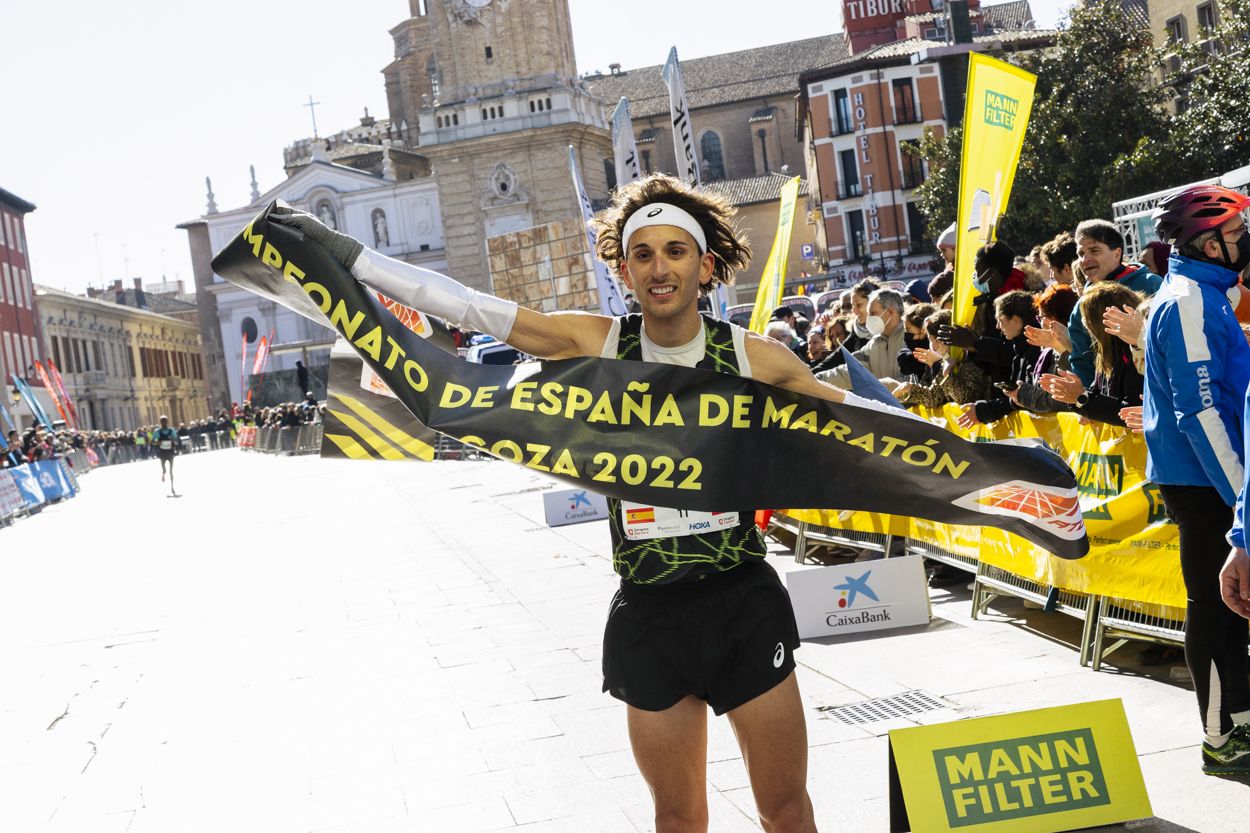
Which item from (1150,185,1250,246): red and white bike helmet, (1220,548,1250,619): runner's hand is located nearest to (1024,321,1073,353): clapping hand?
(1150,185,1250,246): red and white bike helmet

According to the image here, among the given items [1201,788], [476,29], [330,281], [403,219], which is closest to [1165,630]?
[1201,788]

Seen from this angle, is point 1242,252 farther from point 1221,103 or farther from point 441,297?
point 1221,103

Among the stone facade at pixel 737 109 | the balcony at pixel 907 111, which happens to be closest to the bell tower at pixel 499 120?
the stone facade at pixel 737 109

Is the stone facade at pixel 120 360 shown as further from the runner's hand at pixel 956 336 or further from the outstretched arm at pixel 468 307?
the outstretched arm at pixel 468 307

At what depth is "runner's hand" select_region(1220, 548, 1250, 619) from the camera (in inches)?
154

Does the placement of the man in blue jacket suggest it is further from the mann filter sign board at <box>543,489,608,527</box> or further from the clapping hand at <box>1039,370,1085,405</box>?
the mann filter sign board at <box>543,489,608,527</box>

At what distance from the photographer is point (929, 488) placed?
13.7ft

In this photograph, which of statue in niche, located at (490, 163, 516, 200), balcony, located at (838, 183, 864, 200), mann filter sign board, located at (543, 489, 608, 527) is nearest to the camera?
mann filter sign board, located at (543, 489, 608, 527)

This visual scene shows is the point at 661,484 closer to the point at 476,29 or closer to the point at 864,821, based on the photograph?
the point at 864,821

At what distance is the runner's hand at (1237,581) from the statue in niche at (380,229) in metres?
91.1

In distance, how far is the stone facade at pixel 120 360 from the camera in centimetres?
8988

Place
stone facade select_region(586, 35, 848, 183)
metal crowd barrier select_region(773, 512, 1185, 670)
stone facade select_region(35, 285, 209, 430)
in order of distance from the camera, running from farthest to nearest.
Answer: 1. stone facade select_region(586, 35, 848, 183)
2. stone facade select_region(35, 285, 209, 430)
3. metal crowd barrier select_region(773, 512, 1185, 670)

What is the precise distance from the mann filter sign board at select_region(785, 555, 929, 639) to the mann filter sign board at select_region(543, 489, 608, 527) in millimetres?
8456

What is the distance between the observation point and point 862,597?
8688 mm
